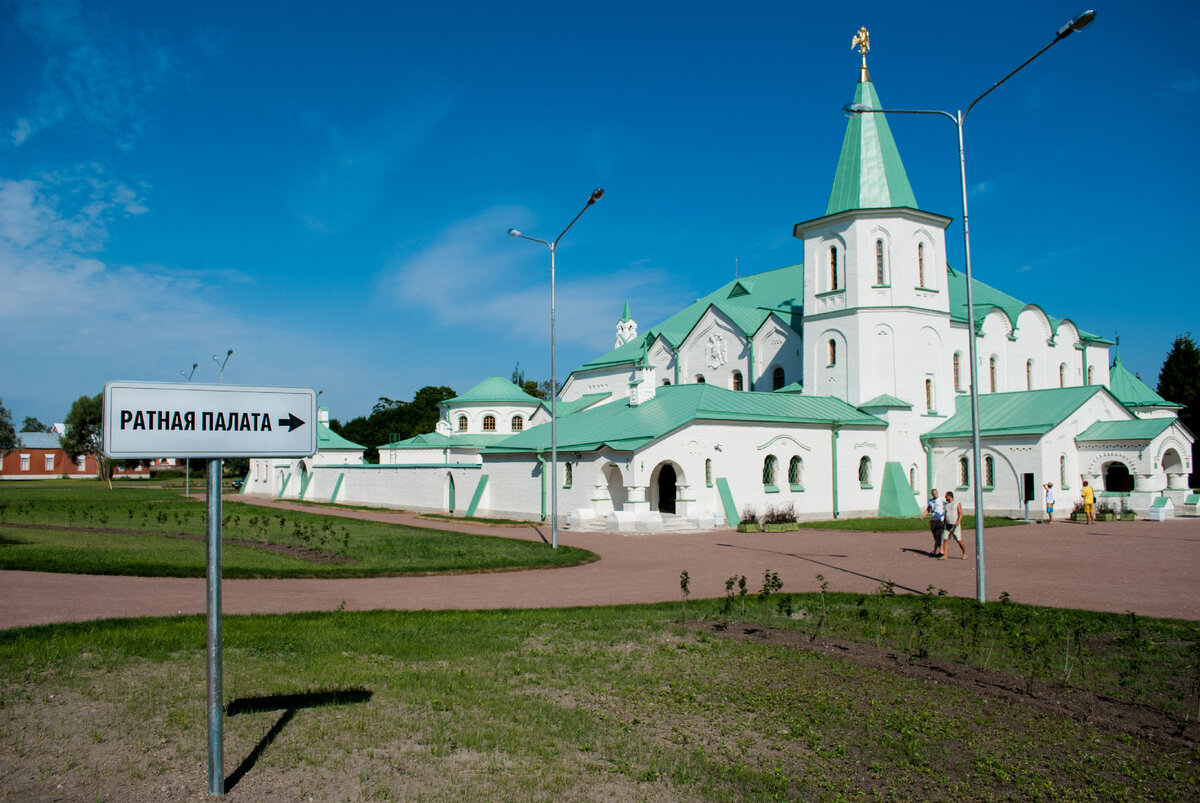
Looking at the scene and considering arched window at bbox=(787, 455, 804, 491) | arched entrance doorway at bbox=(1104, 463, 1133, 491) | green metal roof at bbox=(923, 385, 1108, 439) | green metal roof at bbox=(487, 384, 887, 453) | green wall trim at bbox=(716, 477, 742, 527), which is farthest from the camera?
arched entrance doorway at bbox=(1104, 463, 1133, 491)

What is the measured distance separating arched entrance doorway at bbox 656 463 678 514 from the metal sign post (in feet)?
91.6

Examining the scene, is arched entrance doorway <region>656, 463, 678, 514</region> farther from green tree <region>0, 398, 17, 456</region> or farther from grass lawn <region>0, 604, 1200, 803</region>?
green tree <region>0, 398, 17, 456</region>

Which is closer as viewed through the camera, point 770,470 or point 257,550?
point 257,550

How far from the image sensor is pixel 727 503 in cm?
2816

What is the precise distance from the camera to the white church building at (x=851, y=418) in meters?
28.9

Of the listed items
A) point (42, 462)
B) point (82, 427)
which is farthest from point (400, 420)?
point (42, 462)

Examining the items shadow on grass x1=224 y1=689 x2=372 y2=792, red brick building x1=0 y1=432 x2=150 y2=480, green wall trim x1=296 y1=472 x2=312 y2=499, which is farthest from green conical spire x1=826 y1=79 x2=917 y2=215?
red brick building x1=0 y1=432 x2=150 y2=480

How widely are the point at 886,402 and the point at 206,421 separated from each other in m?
32.1

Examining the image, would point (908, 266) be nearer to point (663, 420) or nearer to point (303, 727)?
point (663, 420)

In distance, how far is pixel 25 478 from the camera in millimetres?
102875

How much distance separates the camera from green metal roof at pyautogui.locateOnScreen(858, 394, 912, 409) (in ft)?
109

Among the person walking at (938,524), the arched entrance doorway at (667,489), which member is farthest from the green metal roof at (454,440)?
the person walking at (938,524)

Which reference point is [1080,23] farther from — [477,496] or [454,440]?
[454,440]

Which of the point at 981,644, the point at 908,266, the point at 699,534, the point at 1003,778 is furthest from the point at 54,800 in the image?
the point at 908,266
